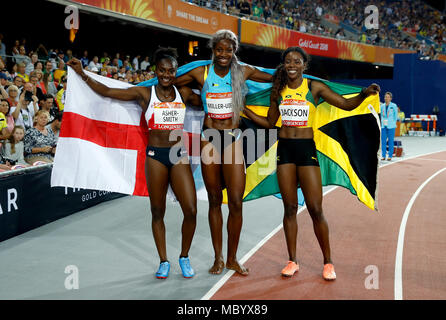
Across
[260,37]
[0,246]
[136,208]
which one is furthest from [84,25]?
[0,246]

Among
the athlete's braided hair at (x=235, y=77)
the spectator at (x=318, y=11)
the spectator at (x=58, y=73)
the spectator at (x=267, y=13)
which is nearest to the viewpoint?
the athlete's braided hair at (x=235, y=77)

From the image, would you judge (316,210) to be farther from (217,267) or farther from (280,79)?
(280,79)

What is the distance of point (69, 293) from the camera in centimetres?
373

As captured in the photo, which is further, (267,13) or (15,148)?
(267,13)

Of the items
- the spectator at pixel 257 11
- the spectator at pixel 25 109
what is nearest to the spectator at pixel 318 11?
the spectator at pixel 257 11

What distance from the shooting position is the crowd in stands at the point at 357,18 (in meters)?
22.5

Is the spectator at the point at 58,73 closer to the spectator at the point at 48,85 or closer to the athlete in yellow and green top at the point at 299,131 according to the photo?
the spectator at the point at 48,85

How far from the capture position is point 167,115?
157 inches

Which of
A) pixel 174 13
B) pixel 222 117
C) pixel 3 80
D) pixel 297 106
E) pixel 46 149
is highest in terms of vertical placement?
pixel 174 13

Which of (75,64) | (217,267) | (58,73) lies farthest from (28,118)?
(217,267)

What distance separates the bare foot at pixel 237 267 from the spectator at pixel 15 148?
3.85 metres

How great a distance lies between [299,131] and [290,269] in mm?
1348

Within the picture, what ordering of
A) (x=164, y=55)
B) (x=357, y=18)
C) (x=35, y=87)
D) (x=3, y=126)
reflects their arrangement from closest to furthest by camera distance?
(x=164, y=55) < (x=3, y=126) < (x=35, y=87) < (x=357, y=18)
